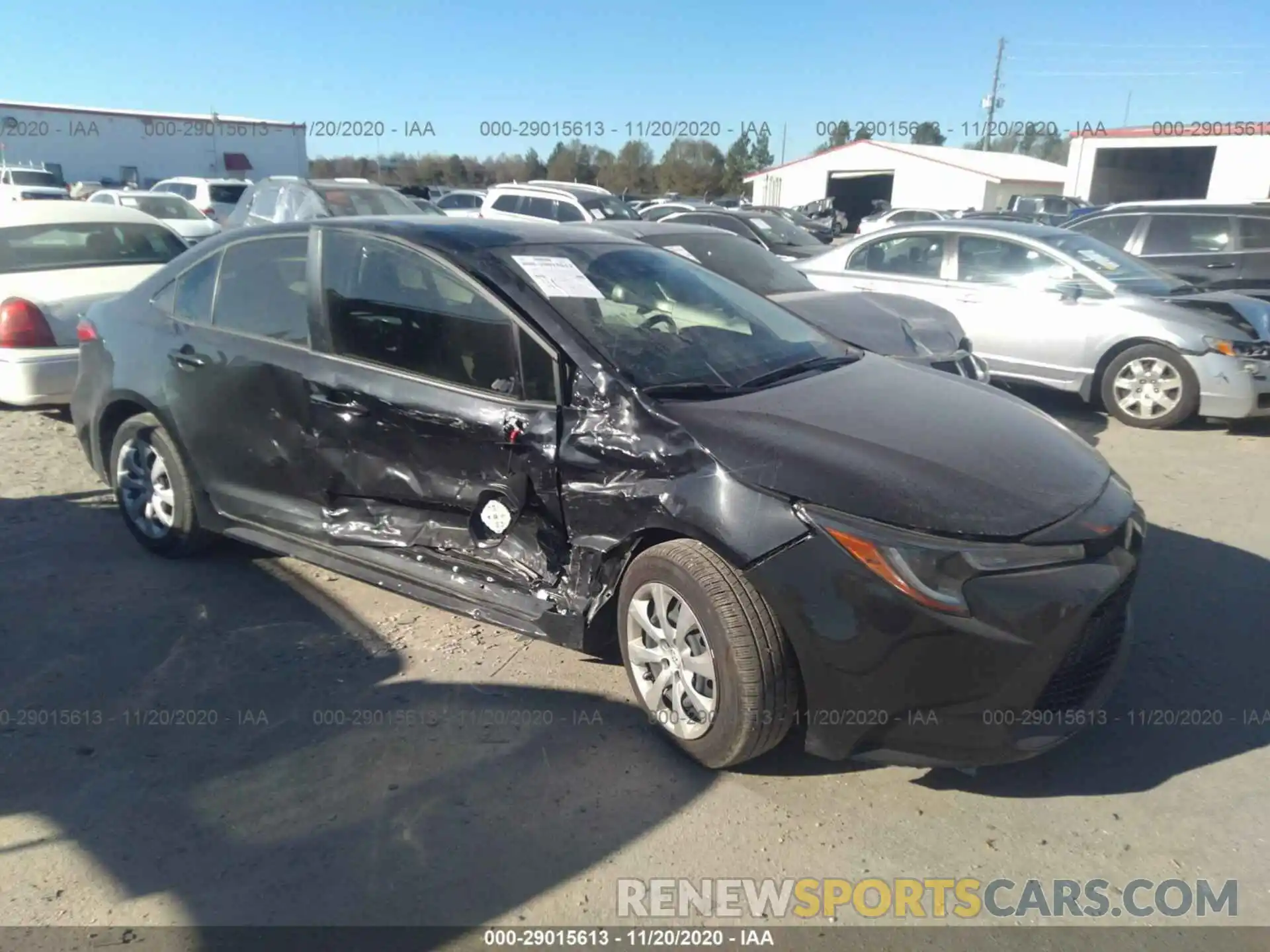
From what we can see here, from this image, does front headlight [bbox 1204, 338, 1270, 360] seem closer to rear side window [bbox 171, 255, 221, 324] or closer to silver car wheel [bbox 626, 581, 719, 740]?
silver car wheel [bbox 626, 581, 719, 740]

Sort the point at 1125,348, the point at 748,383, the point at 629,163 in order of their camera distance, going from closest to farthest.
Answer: the point at 748,383 → the point at 1125,348 → the point at 629,163

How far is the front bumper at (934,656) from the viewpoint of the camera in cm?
272

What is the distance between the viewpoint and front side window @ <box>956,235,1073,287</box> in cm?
808

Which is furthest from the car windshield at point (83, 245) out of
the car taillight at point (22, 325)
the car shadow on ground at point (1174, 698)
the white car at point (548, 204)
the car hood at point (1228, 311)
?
the car hood at point (1228, 311)

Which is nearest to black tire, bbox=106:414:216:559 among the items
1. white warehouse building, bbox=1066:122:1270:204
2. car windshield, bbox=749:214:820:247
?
car windshield, bbox=749:214:820:247

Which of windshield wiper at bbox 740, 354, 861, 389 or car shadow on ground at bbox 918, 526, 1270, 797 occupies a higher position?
windshield wiper at bbox 740, 354, 861, 389

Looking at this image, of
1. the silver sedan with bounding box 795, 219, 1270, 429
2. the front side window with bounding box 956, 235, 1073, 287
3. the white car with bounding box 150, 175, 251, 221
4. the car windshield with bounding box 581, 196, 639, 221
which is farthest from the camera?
the white car with bounding box 150, 175, 251, 221

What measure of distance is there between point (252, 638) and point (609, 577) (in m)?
1.71

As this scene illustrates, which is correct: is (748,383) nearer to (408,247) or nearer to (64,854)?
(408,247)

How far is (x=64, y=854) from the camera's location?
2814 millimetres

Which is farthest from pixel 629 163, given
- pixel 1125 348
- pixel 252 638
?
pixel 252 638

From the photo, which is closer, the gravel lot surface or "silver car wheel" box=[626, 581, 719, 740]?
the gravel lot surface

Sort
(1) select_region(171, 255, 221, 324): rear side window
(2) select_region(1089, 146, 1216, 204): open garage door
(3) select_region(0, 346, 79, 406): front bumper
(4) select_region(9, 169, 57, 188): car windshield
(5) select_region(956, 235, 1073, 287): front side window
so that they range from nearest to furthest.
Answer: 1. (1) select_region(171, 255, 221, 324): rear side window
2. (3) select_region(0, 346, 79, 406): front bumper
3. (5) select_region(956, 235, 1073, 287): front side window
4. (4) select_region(9, 169, 57, 188): car windshield
5. (2) select_region(1089, 146, 1216, 204): open garage door

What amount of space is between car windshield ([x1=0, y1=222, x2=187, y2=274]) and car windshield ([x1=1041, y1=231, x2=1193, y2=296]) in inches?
287
